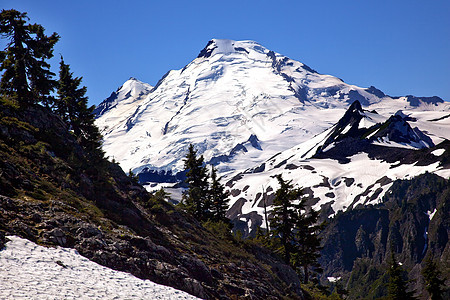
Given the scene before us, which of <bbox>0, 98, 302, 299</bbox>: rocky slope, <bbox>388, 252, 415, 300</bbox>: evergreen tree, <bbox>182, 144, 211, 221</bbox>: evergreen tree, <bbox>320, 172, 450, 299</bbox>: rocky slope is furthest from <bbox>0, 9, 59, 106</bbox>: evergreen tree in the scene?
<bbox>320, 172, 450, 299</bbox>: rocky slope

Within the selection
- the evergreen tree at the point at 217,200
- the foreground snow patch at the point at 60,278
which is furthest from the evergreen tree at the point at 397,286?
the foreground snow patch at the point at 60,278

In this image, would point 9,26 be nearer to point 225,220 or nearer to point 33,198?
point 33,198

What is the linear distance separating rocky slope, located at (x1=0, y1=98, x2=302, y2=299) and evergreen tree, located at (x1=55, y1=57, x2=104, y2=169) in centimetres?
289

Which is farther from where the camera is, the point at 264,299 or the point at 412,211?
the point at 412,211

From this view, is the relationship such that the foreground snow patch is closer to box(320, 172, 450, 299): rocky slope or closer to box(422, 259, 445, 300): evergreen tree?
box(422, 259, 445, 300): evergreen tree

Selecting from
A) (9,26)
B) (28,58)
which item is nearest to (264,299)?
(28,58)

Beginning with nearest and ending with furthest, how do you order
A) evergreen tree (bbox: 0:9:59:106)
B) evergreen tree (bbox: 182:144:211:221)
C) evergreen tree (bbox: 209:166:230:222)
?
1. evergreen tree (bbox: 0:9:59:106)
2. evergreen tree (bbox: 182:144:211:221)
3. evergreen tree (bbox: 209:166:230:222)

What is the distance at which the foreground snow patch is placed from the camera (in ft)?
52.2

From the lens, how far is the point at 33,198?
23.2m

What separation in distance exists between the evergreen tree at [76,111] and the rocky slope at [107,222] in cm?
289

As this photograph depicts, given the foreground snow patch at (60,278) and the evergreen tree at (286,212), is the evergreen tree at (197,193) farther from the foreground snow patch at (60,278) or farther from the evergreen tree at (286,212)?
the foreground snow patch at (60,278)

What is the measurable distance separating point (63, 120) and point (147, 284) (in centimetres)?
2455

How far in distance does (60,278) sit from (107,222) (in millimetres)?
7830

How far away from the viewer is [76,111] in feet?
131
